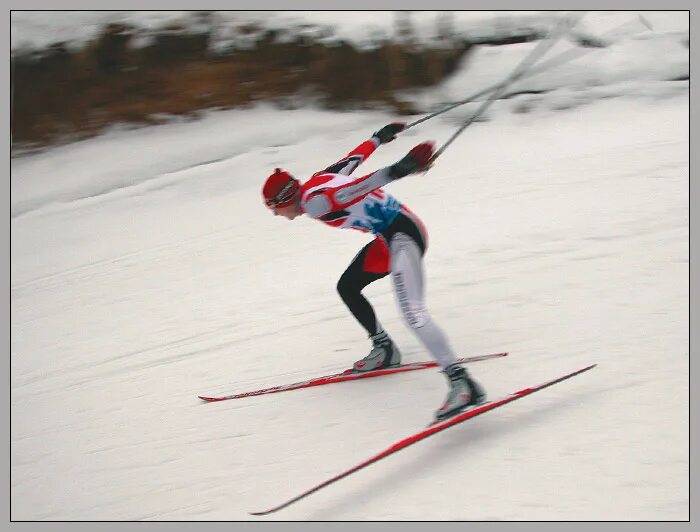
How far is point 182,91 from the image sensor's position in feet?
28.2

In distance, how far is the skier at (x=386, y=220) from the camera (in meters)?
3.26

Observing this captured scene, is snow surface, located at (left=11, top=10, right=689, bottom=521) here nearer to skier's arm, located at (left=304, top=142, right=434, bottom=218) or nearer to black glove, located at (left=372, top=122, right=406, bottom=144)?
skier's arm, located at (left=304, top=142, right=434, bottom=218)

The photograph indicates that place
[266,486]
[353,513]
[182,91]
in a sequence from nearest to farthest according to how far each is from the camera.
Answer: [353,513], [266,486], [182,91]

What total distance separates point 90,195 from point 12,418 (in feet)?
11.7

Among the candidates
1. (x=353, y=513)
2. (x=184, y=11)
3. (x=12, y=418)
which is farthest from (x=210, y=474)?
(x=184, y=11)

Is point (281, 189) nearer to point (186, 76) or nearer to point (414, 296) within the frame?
point (414, 296)

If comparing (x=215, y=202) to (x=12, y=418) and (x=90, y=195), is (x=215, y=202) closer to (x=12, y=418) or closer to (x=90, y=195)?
(x=90, y=195)

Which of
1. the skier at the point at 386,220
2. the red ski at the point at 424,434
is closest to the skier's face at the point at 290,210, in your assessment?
the skier at the point at 386,220

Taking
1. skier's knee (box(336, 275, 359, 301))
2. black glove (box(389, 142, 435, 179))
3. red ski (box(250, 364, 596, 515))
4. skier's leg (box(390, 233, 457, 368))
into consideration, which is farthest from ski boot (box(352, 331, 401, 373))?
black glove (box(389, 142, 435, 179))

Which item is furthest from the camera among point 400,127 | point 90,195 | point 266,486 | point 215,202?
point 90,195

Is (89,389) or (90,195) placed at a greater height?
(90,195)

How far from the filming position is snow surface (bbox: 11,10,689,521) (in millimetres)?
3363

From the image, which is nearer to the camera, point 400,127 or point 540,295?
point 400,127

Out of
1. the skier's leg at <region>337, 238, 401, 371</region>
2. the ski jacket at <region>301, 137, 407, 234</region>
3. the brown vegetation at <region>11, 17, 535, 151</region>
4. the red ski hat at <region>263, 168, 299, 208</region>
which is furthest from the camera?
the brown vegetation at <region>11, 17, 535, 151</region>
